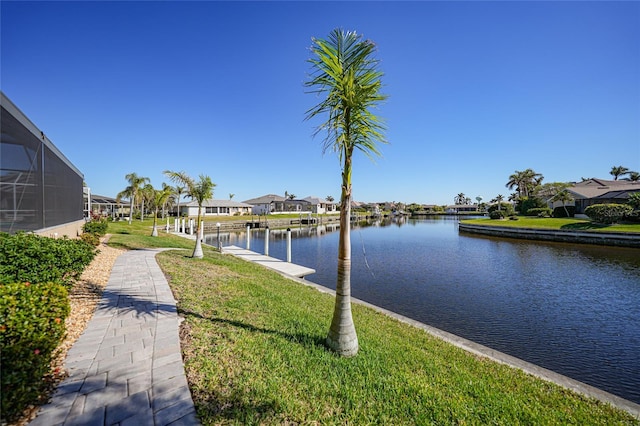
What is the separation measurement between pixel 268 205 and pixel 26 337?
67.8m

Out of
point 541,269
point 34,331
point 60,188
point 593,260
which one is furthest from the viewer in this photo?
point 593,260

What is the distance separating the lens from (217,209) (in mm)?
55656

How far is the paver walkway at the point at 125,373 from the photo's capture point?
255 centimetres

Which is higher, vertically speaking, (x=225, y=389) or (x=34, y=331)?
(x=34, y=331)

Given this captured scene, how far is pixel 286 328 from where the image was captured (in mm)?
4910

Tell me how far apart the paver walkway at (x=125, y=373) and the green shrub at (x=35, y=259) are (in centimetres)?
98

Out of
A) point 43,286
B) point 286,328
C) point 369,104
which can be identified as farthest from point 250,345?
point 369,104

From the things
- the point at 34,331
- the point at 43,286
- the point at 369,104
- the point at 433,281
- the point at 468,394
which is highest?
the point at 369,104

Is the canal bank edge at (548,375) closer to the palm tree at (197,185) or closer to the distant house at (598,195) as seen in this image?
the palm tree at (197,185)

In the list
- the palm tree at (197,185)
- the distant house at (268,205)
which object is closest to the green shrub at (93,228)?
the palm tree at (197,185)

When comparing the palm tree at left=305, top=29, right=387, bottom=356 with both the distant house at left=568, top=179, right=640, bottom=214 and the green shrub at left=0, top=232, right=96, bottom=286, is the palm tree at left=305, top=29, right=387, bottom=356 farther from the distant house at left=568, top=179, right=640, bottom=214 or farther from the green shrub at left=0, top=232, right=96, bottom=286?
the distant house at left=568, top=179, right=640, bottom=214

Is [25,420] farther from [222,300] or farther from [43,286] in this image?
[222,300]

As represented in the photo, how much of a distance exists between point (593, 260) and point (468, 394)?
68.8 feet

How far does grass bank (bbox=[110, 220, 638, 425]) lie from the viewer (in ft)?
9.48
